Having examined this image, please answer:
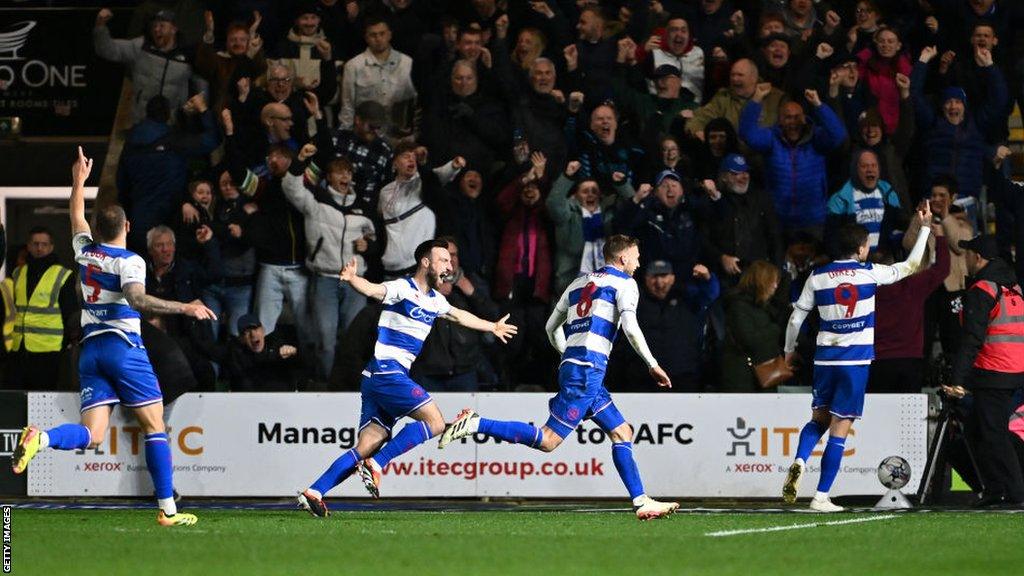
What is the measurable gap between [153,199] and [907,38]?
26.3ft

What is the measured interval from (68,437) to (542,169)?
5903 millimetres

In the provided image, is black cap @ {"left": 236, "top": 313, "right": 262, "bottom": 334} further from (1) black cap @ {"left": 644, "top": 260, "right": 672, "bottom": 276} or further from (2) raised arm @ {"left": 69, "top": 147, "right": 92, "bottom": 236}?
(1) black cap @ {"left": 644, "top": 260, "right": 672, "bottom": 276}

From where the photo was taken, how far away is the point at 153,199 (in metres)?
16.2

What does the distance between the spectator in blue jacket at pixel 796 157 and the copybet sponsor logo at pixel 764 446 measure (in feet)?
8.11

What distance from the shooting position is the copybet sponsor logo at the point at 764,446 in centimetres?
1409

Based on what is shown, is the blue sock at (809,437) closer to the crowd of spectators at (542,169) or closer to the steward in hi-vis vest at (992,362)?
the steward in hi-vis vest at (992,362)

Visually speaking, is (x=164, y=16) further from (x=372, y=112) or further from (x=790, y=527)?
(x=790, y=527)

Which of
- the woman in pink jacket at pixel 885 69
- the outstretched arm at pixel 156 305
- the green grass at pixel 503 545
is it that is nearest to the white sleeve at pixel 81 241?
the outstretched arm at pixel 156 305

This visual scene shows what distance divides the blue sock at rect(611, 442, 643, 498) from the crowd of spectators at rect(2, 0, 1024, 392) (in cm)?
282

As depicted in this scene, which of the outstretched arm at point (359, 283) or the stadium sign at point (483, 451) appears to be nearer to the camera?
the outstretched arm at point (359, 283)

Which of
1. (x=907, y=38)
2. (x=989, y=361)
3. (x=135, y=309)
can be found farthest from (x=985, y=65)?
(x=135, y=309)

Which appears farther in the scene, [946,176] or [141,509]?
[946,176]

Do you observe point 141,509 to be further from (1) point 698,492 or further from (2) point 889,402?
(2) point 889,402

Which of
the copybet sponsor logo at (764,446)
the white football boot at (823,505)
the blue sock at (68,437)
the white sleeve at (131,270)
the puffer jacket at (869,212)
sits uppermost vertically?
the puffer jacket at (869,212)
